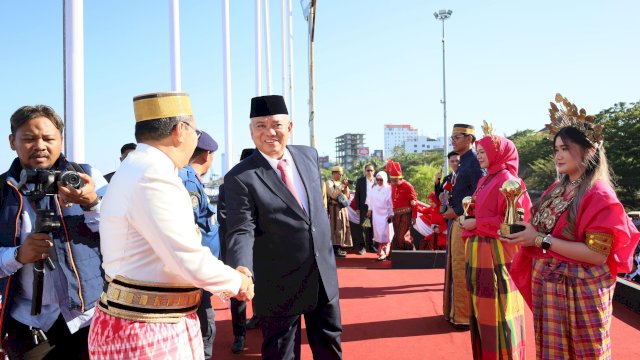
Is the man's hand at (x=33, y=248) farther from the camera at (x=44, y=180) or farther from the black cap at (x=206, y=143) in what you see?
the black cap at (x=206, y=143)

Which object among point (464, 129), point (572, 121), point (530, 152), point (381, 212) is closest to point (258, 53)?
point (381, 212)

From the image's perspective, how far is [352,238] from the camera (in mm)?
10047

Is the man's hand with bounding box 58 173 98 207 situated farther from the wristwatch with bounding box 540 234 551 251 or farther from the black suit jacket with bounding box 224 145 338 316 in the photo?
the wristwatch with bounding box 540 234 551 251

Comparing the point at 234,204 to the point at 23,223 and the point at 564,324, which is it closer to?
the point at 23,223

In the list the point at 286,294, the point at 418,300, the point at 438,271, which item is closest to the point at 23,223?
the point at 286,294

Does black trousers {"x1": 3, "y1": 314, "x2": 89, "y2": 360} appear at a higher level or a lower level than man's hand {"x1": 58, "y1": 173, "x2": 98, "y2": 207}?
lower

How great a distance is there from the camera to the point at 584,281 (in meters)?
2.38

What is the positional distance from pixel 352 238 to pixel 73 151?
24.1 feet

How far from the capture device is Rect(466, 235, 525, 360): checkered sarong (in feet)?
10.3

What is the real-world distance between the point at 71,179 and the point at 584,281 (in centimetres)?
244

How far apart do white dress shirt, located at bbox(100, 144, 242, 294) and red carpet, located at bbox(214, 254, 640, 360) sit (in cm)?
245

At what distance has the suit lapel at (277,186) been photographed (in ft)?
8.39

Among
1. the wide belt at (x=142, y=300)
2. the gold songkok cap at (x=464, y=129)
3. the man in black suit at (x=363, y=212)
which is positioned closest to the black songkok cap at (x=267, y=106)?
the wide belt at (x=142, y=300)

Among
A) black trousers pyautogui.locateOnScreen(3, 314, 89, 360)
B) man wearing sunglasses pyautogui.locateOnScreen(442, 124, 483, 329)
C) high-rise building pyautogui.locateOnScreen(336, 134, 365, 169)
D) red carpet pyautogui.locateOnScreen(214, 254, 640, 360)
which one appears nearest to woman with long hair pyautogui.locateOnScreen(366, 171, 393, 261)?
red carpet pyautogui.locateOnScreen(214, 254, 640, 360)
